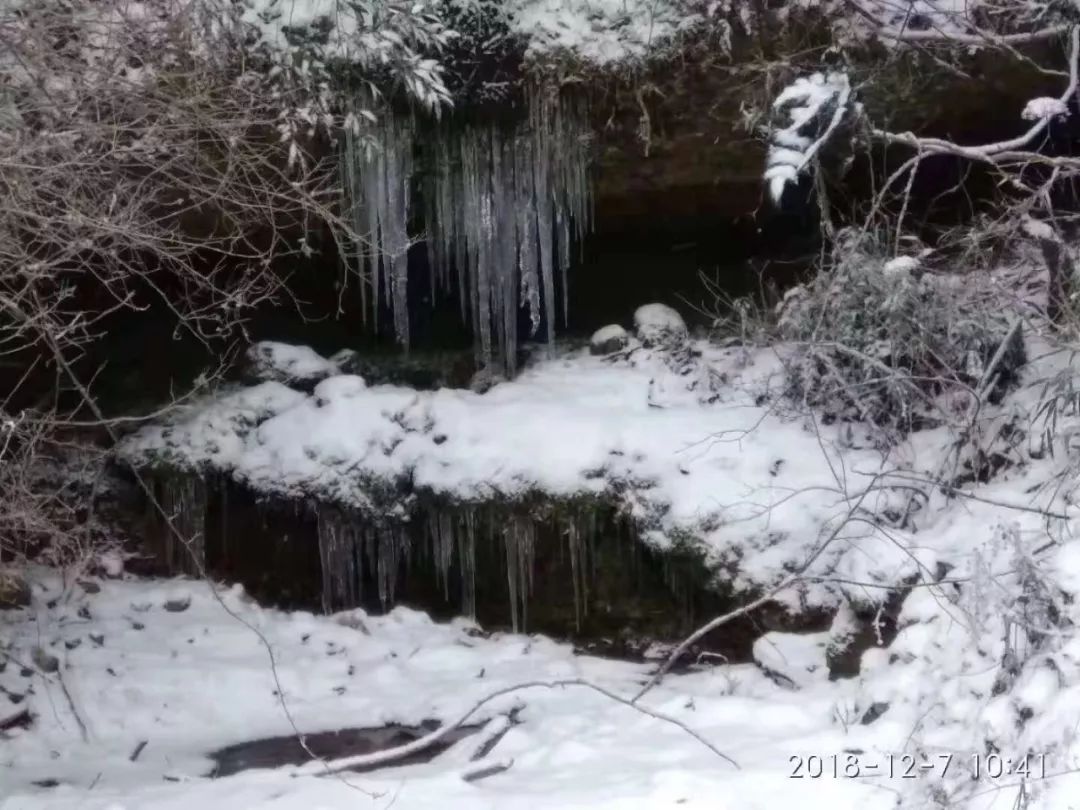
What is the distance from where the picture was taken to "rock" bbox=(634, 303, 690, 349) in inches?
250

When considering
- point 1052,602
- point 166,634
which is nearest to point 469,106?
point 166,634

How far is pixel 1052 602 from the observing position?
321 cm

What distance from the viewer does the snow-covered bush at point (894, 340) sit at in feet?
16.0

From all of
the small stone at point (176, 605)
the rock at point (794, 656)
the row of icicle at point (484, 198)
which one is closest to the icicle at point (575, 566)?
the rock at point (794, 656)

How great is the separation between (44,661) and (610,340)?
3.70 metres

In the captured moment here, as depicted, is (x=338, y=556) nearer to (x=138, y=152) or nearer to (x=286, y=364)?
(x=286, y=364)

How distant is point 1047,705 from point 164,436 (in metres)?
4.91

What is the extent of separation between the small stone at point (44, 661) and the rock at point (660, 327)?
12.3 ft

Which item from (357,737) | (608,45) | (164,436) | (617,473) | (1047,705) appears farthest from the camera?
(164,436)

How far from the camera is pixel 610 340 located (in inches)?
260

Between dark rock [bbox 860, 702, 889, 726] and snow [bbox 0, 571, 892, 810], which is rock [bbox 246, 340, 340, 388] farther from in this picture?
dark rock [bbox 860, 702, 889, 726]

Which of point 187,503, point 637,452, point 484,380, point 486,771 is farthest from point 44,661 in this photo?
point 637,452

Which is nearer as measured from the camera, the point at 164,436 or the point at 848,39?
the point at 848,39

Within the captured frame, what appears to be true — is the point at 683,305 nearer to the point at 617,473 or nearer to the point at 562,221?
the point at 562,221
